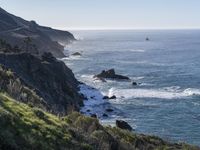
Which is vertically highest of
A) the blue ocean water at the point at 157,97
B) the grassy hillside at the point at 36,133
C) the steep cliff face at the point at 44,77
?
the grassy hillside at the point at 36,133

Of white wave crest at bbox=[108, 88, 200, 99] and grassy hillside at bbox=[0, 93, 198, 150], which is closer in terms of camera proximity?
grassy hillside at bbox=[0, 93, 198, 150]

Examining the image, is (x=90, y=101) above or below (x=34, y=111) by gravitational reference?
below

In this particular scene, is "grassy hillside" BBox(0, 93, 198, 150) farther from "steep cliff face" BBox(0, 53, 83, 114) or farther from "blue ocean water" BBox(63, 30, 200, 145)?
"steep cliff face" BBox(0, 53, 83, 114)

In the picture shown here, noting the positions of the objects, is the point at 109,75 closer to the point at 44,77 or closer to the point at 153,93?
the point at 153,93

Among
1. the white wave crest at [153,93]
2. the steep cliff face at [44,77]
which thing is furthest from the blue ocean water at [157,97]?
the steep cliff face at [44,77]

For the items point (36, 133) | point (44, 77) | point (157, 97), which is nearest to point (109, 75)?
point (157, 97)

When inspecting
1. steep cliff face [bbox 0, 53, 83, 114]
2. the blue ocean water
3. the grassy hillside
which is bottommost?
the blue ocean water

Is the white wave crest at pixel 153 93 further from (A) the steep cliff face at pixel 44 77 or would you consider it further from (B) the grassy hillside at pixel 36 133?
(B) the grassy hillside at pixel 36 133

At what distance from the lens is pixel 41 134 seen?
2197 centimetres

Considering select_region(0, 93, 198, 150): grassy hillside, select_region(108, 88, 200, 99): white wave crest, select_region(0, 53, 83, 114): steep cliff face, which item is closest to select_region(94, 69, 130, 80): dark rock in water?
select_region(108, 88, 200, 99): white wave crest

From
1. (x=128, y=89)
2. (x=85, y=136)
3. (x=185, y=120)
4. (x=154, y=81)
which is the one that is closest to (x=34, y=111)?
(x=85, y=136)

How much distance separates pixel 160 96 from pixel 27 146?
8387cm

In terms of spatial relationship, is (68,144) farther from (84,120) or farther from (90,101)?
(90,101)

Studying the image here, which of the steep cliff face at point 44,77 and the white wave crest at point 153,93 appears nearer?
the steep cliff face at point 44,77
